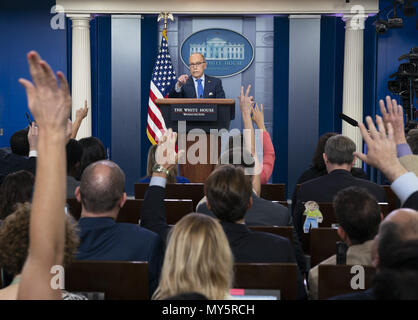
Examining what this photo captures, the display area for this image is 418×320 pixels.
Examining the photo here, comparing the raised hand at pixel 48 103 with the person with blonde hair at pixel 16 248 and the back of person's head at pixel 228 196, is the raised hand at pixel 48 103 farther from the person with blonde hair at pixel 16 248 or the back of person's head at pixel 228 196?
the back of person's head at pixel 228 196

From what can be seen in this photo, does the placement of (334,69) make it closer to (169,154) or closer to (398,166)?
(169,154)

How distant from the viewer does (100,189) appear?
7.97 ft

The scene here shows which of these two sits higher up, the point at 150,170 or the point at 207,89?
the point at 207,89

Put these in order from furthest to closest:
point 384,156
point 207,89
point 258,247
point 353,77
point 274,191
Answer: point 353,77 < point 207,89 < point 274,191 < point 258,247 < point 384,156

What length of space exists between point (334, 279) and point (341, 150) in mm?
1887

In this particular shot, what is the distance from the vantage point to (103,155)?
4355 mm

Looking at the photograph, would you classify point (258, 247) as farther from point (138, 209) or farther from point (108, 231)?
point (138, 209)

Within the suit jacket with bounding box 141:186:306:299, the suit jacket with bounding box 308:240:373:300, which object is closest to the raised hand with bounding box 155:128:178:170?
the suit jacket with bounding box 141:186:306:299

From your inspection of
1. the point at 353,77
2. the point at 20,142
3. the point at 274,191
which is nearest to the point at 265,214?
the point at 274,191

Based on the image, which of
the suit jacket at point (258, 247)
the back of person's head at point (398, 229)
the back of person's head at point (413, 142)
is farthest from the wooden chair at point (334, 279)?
the back of person's head at point (413, 142)

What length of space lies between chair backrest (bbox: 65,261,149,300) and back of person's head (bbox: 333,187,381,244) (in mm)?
913

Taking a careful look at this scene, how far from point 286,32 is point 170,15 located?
6.23ft

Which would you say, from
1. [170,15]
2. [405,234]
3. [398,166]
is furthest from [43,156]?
[170,15]

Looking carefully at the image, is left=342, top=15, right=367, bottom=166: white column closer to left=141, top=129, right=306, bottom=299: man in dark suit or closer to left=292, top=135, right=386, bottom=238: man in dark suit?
left=292, top=135, right=386, bottom=238: man in dark suit
